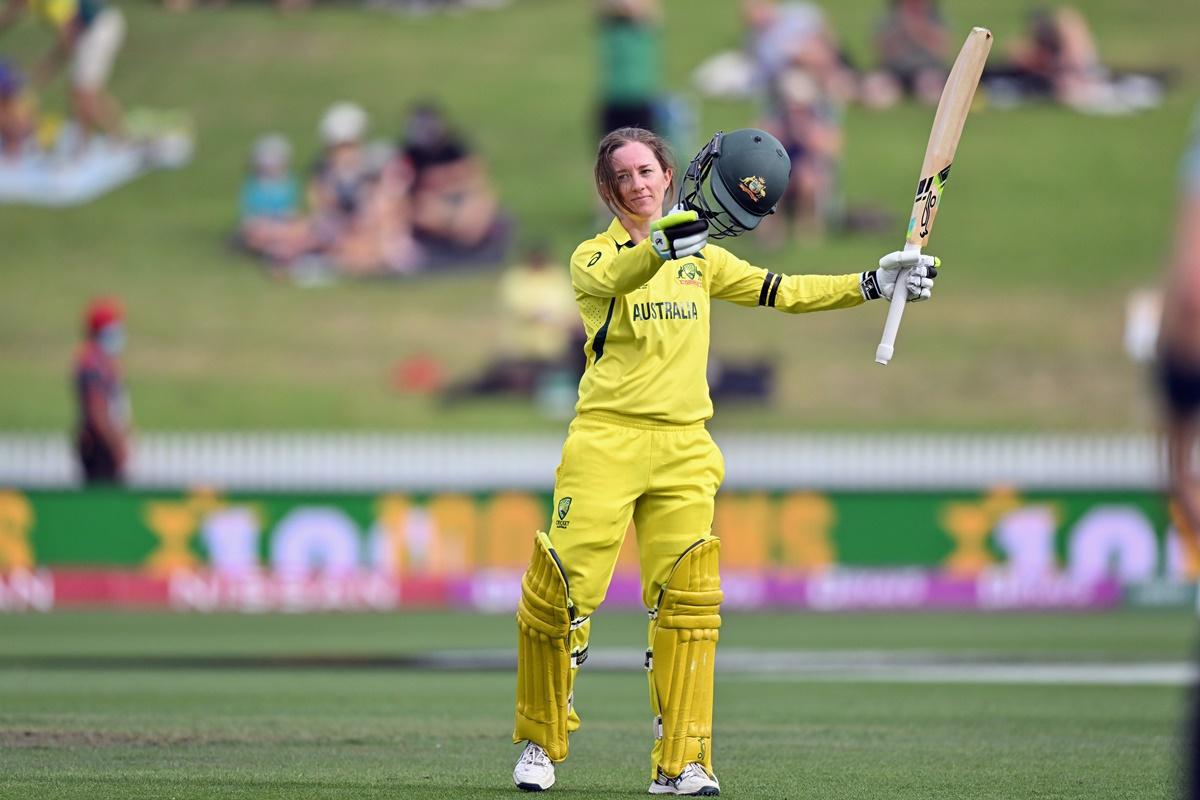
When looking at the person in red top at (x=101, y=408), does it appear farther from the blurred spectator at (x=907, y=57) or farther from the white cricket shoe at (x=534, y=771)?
the blurred spectator at (x=907, y=57)

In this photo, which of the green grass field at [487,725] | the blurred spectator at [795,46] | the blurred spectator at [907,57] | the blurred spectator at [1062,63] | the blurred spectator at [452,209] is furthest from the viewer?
the blurred spectator at [1062,63]

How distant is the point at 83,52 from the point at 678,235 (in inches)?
1012

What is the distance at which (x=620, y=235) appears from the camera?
17.6 feet

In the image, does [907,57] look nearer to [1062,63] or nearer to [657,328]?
[1062,63]

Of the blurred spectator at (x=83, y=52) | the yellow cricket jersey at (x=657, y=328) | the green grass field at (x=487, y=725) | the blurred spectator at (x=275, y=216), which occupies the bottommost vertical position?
the green grass field at (x=487, y=725)

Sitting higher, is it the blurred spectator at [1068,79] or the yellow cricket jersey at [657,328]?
the blurred spectator at [1068,79]

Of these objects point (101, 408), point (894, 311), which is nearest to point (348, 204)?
point (101, 408)

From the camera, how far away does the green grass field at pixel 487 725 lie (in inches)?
219

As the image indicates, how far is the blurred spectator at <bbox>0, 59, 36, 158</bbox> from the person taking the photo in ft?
90.4

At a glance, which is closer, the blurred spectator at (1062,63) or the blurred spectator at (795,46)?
the blurred spectator at (795,46)

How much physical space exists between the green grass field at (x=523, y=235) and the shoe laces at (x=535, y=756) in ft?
63.3

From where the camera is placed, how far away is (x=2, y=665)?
10039 millimetres

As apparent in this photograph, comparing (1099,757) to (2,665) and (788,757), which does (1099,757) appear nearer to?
(788,757)

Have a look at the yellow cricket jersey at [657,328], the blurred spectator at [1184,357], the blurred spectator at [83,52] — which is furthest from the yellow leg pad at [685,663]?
the blurred spectator at [83,52]
